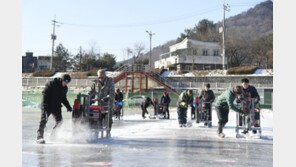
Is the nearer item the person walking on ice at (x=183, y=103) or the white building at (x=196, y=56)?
the person walking on ice at (x=183, y=103)

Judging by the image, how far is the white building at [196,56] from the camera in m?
60.2

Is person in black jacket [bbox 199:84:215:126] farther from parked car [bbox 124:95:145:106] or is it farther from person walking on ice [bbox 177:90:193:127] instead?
parked car [bbox 124:95:145:106]

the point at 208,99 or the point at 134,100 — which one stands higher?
the point at 208,99

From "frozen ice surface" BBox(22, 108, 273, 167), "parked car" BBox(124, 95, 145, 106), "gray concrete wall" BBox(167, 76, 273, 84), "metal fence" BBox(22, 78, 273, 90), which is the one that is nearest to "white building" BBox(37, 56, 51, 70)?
"metal fence" BBox(22, 78, 273, 90)

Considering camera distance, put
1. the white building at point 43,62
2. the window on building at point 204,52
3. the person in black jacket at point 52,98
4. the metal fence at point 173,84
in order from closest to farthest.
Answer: the person in black jacket at point 52,98 → the metal fence at point 173,84 → the window on building at point 204,52 → the white building at point 43,62

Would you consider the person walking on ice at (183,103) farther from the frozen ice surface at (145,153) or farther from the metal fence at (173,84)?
the metal fence at (173,84)

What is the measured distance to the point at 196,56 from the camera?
60.8 metres

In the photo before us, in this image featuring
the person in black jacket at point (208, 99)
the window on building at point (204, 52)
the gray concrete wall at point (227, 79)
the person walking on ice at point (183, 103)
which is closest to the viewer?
the person walking on ice at point (183, 103)

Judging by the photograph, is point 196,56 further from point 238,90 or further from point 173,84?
point 238,90

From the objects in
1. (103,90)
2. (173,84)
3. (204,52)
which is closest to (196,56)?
(204,52)

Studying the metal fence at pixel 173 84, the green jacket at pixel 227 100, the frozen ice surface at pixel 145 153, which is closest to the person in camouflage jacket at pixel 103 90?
the frozen ice surface at pixel 145 153

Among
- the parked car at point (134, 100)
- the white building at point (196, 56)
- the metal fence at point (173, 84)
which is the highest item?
the white building at point (196, 56)

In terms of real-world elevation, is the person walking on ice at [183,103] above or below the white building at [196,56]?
below

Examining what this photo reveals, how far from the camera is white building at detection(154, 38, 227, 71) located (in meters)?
60.2
